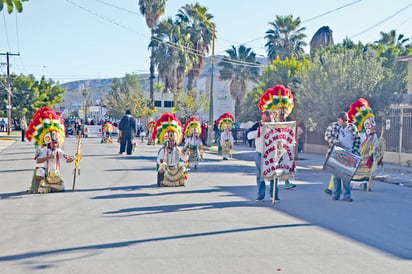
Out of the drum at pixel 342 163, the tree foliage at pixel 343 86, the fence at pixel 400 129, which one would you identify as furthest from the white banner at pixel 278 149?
the fence at pixel 400 129

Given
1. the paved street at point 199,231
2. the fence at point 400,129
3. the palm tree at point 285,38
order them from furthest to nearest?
the palm tree at point 285,38, the fence at point 400,129, the paved street at point 199,231

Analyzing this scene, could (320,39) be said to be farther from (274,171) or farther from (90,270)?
(90,270)

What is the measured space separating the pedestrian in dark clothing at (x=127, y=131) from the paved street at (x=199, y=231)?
23.5 ft

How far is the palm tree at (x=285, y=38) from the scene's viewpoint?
42.1m

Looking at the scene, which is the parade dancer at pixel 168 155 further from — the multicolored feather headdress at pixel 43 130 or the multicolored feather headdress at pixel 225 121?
the multicolored feather headdress at pixel 225 121

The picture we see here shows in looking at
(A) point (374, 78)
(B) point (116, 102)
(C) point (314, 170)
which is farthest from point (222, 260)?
(B) point (116, 102)

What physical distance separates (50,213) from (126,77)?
3600 inches

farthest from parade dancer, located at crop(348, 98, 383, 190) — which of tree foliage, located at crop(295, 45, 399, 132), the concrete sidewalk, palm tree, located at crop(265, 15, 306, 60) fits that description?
palm tree, located at crop(265, 15, 306, 60)

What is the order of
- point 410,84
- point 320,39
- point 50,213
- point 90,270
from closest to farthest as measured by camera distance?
point 90,270 < point 50,213 < point 410,84 < point 320,39

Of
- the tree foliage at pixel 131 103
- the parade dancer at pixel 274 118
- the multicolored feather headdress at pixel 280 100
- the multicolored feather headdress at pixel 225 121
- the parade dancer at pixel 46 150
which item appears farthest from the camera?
the tree foliage at pixel 131 103

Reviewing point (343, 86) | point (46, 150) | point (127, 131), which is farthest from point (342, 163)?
point (127, 131)

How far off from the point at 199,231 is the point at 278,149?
11.2 feet

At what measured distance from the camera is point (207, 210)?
8.81 m

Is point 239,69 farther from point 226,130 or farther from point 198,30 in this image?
point 226,130
